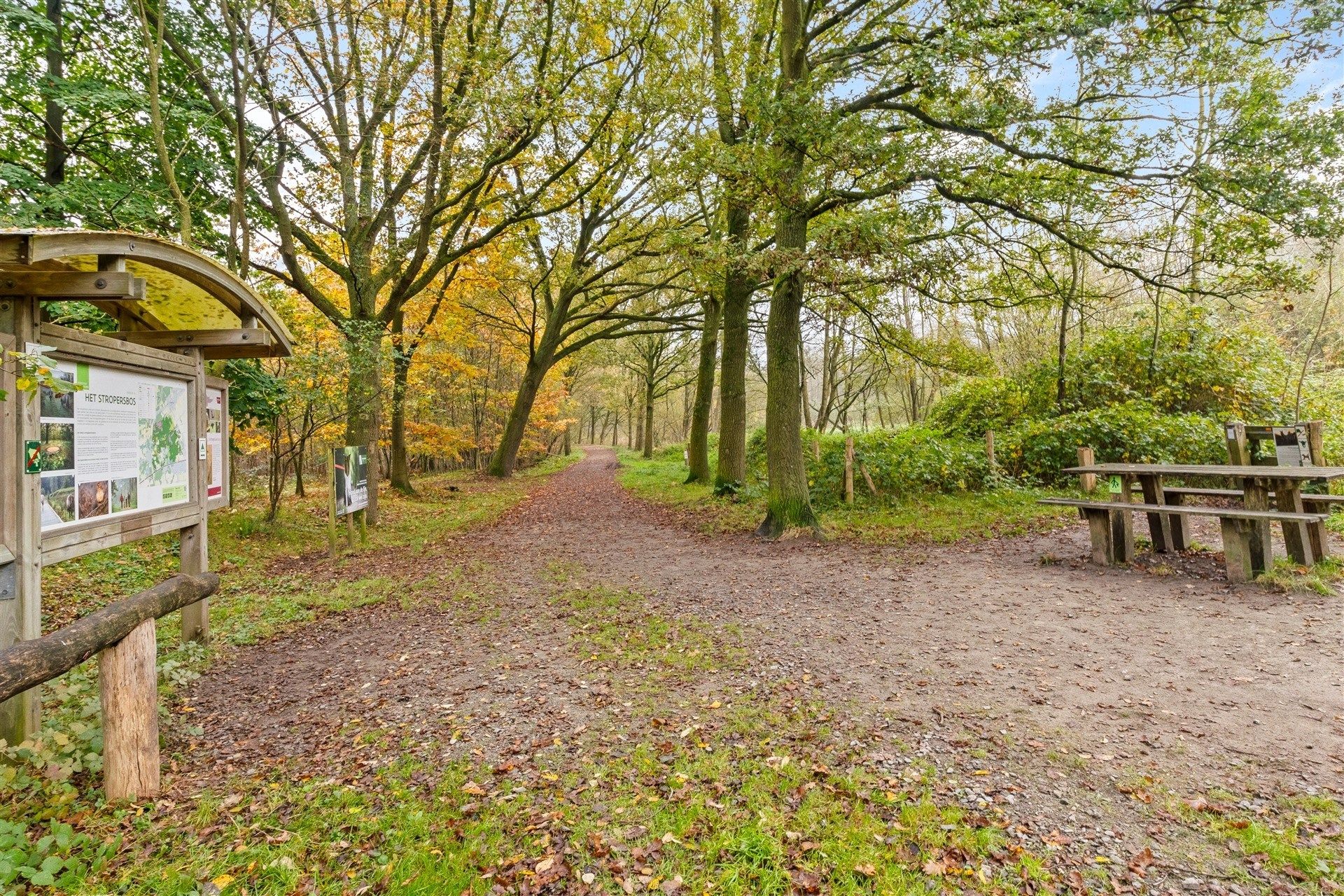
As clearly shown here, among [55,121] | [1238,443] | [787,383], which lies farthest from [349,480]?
[1238,443]

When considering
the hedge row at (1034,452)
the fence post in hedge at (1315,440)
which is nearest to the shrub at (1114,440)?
the hedge row at (1034,452)

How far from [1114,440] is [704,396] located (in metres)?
9.29

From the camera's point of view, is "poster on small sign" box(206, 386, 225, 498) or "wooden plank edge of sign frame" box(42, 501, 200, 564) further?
"poster on small sign" box(206, 386, 225, 498)

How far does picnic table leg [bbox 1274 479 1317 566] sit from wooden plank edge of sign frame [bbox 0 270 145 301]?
943cm

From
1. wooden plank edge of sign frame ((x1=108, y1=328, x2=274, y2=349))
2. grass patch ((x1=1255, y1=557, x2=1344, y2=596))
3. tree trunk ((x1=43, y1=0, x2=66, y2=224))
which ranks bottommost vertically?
grass patch ((x1=1255, y1=557, x2=1344, y2=596))

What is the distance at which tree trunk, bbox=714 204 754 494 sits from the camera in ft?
42.0

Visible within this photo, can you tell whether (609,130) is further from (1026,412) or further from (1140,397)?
(1140,397)

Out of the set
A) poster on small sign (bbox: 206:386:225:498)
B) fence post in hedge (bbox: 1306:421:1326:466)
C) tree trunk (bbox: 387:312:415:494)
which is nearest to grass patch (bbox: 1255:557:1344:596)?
fence post in hedge (bbox: 1306:421:1326:466)

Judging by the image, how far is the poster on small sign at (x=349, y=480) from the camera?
8336 millimetres

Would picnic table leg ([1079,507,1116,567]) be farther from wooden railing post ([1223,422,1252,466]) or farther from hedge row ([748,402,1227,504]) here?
hedge row ([748,402,1227,504])

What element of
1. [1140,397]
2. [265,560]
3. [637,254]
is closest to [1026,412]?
[1140,397]

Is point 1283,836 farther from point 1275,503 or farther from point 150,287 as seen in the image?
point 150,287

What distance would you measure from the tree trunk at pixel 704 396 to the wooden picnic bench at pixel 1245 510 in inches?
380

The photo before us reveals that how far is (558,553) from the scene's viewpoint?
8.73m
